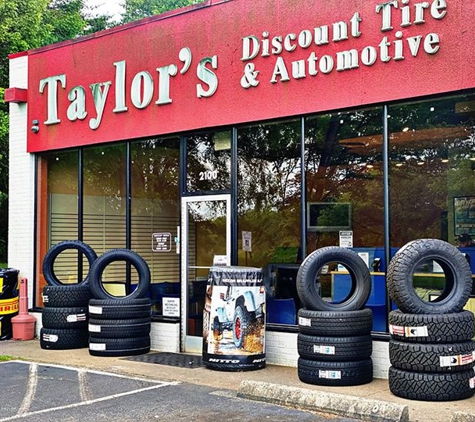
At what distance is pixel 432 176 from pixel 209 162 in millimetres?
3434

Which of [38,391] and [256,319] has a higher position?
[256,319]

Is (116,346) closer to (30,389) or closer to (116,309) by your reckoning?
(116,309)

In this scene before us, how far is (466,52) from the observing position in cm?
795

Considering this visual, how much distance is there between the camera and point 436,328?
23.4 ft

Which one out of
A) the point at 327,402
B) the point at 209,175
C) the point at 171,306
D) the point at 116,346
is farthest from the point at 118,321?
the point at 327,402

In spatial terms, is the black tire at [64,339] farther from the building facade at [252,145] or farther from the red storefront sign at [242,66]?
the red storefront sign at [242,66]

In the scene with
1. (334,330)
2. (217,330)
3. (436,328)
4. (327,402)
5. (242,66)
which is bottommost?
(327,402)

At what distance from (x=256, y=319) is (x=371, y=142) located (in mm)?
2765

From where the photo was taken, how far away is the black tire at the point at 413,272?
23.9 feet

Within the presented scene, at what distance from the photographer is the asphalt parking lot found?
6703 millimetres

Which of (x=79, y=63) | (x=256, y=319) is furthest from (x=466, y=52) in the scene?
(x=79, y=63)

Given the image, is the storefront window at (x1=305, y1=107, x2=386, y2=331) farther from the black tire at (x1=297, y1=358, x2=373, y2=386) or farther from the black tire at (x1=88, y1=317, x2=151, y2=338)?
the black tire at (x1=88, y1=317, x2=151, y2=338)

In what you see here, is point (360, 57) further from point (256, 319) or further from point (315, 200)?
point (256, 319)

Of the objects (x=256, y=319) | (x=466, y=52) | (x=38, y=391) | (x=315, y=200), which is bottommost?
(x=38, y=391)
